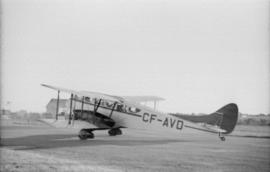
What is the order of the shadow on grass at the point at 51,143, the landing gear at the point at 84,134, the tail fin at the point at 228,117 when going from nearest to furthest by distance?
the shadow on grass at the point at 51,143 → the landing gear at the point at 84,134 → the tail fin at the point at 228,117

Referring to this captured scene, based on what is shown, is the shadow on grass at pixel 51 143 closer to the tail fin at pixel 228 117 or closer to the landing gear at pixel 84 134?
the landing gear at pixel 84 134

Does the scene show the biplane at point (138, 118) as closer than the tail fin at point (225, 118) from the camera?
Yes

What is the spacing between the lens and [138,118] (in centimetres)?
1564

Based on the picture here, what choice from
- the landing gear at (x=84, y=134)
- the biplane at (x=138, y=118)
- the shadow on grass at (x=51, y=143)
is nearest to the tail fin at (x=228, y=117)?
the biplane at (x=138, y=118)

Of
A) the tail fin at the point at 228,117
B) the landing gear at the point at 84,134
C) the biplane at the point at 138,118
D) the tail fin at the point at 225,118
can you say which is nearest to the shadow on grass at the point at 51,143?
the landing gear at the point at 84,134

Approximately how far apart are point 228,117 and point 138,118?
4.42 meters

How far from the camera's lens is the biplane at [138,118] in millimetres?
14836

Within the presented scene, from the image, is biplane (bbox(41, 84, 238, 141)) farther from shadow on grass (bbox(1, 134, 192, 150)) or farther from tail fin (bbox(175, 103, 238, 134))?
shadow on grass (bbox(1, 134, 192, 150))

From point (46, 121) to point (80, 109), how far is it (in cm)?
187

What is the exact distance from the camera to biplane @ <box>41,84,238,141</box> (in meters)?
14.8

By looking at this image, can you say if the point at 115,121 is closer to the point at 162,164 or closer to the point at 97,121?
the point at 97,121

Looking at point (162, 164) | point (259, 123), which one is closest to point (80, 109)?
point (162, 164)

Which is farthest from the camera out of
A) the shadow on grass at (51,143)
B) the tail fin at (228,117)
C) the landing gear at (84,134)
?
the tail fin at (228,117)

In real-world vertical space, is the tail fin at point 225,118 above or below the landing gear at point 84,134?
above
